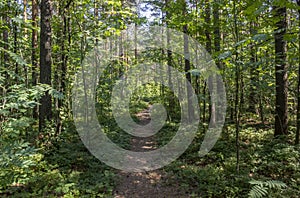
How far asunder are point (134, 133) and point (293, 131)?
7.40 m

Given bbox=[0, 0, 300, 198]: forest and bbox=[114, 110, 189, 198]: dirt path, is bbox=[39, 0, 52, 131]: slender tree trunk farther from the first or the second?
bbox=[114, 110, 189, 198]: dirt path

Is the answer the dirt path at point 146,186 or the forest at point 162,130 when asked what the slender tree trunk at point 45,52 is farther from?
the dirt path at point 146,186

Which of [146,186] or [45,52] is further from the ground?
[45,52]

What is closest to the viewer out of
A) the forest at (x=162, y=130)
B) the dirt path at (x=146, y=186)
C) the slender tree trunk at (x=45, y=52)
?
the forest at (x=162, y=130)

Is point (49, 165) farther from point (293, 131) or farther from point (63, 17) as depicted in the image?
point (293, 131)

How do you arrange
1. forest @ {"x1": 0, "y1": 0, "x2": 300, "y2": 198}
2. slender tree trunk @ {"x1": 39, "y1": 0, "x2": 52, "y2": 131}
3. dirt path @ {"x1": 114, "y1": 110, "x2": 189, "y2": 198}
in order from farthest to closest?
1. slender tree trunk @ {"x1": 39, "y1": 0, "x2": 52, "y2": 131}
2. dirt path @ {"x1": 114, "y1": 110, "x2": 189, "y2": 198}
3. forest @ {"x1": 0, "y1": 0, "x2": 300, "y2": 198}

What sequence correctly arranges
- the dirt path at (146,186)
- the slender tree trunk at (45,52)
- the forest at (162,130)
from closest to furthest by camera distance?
the forest at (162,130)
the dirt path at (146,186)
the slender tree trunk at (45,52)

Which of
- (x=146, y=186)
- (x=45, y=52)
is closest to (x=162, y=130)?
(x=146, y=186)

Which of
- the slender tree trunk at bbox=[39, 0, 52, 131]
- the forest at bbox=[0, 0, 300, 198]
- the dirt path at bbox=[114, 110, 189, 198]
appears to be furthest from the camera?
the slender tree trunk at bbox=[39, 0, 52, 131]

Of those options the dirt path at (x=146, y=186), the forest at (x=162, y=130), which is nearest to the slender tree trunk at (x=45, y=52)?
the forest at (x=162, y=130)

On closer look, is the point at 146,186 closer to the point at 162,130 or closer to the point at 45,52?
the point at 45,52

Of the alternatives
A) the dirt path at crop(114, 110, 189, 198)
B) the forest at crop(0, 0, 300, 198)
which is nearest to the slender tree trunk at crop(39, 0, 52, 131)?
the forest at crop(0, 0, 300, 198)

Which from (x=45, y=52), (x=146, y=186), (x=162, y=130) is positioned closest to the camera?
(x=146, y=186)

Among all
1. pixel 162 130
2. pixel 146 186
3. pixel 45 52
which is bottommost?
pixel 146 186
